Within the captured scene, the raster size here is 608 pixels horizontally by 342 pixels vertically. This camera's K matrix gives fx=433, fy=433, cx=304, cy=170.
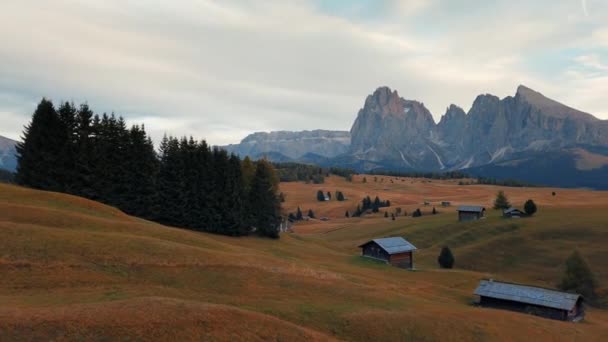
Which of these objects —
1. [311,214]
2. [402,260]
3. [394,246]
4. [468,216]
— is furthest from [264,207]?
[311,214]

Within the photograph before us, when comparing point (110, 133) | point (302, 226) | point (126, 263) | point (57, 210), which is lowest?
point (302, 226)

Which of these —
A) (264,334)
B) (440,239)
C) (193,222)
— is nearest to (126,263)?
(264,334)

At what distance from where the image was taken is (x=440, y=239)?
103m

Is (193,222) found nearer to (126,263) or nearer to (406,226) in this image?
(126,263)

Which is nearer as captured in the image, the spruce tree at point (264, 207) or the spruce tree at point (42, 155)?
the spruce tree at point (42, 155)

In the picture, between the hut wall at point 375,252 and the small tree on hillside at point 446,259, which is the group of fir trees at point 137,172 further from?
the small tree on hillside at point 446,259

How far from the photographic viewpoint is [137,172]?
66.9m

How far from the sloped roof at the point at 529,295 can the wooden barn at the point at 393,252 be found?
71.1ft

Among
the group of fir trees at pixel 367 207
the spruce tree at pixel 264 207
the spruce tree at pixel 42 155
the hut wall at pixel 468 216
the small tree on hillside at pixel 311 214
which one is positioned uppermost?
the spruce tree at pixel 42 155

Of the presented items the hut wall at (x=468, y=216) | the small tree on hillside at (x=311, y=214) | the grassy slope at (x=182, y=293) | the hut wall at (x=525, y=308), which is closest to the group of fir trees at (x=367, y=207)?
the small tree on hillside at (x=311, y=214)

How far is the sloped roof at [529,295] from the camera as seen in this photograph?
5191 centimetres

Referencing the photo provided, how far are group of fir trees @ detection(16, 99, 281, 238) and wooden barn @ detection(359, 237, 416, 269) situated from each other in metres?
19.5

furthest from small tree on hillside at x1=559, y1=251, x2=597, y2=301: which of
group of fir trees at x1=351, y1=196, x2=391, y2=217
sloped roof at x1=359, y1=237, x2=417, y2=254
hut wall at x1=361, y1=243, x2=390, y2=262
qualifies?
group of fir trees at x1=351, y1=196, x2=391, y2=217

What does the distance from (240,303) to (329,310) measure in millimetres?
7540
